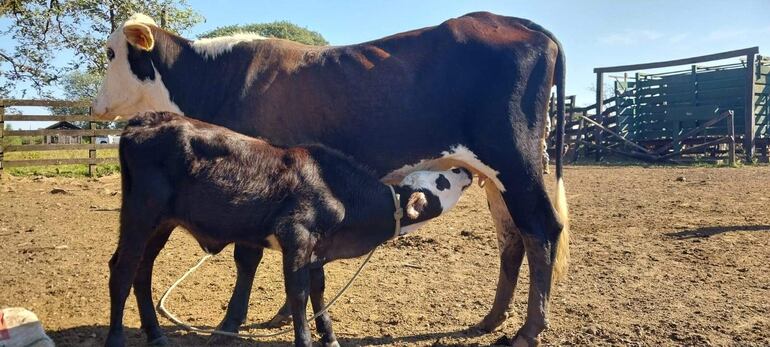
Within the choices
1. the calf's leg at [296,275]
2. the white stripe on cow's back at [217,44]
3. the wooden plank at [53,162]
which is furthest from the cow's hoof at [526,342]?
the wooden plank at [53,162]

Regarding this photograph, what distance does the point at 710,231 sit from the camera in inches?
290

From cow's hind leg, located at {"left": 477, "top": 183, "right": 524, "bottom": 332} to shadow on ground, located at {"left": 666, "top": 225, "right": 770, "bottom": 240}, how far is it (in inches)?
130

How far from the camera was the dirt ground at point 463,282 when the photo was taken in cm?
434

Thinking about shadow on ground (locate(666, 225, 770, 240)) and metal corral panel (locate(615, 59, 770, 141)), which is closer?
shadow on ground (locate(666, 225, 770, 240))

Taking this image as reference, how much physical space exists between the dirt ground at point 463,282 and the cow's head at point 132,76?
159 centimetres

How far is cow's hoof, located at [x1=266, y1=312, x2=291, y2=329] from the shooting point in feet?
15.2

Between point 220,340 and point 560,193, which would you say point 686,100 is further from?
point 220,340

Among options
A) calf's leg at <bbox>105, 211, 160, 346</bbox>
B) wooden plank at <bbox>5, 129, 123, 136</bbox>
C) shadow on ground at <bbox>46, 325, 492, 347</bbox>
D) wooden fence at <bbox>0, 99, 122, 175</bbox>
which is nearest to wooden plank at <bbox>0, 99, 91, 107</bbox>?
wooden fence at <bbox>0, 99, 122, 175</bbox>

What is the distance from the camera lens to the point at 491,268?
618cm

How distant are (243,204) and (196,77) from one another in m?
1.54

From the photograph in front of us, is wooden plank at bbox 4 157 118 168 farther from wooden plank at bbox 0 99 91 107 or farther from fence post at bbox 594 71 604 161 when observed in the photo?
fence post at bbox 594 71 604 161

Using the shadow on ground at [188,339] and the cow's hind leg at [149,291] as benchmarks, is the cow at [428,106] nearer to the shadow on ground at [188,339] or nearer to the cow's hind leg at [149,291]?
the shadow on ground at [188,339]

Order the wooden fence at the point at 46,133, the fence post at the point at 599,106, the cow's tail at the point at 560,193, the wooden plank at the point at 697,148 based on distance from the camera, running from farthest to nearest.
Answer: the fence post at the point at 599,106 → the wooden plank at the point at 697,148 → the wooden fence at the point at 46,133 → the cow's tail at the point at 560,193

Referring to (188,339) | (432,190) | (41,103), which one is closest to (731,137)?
(432,190)
